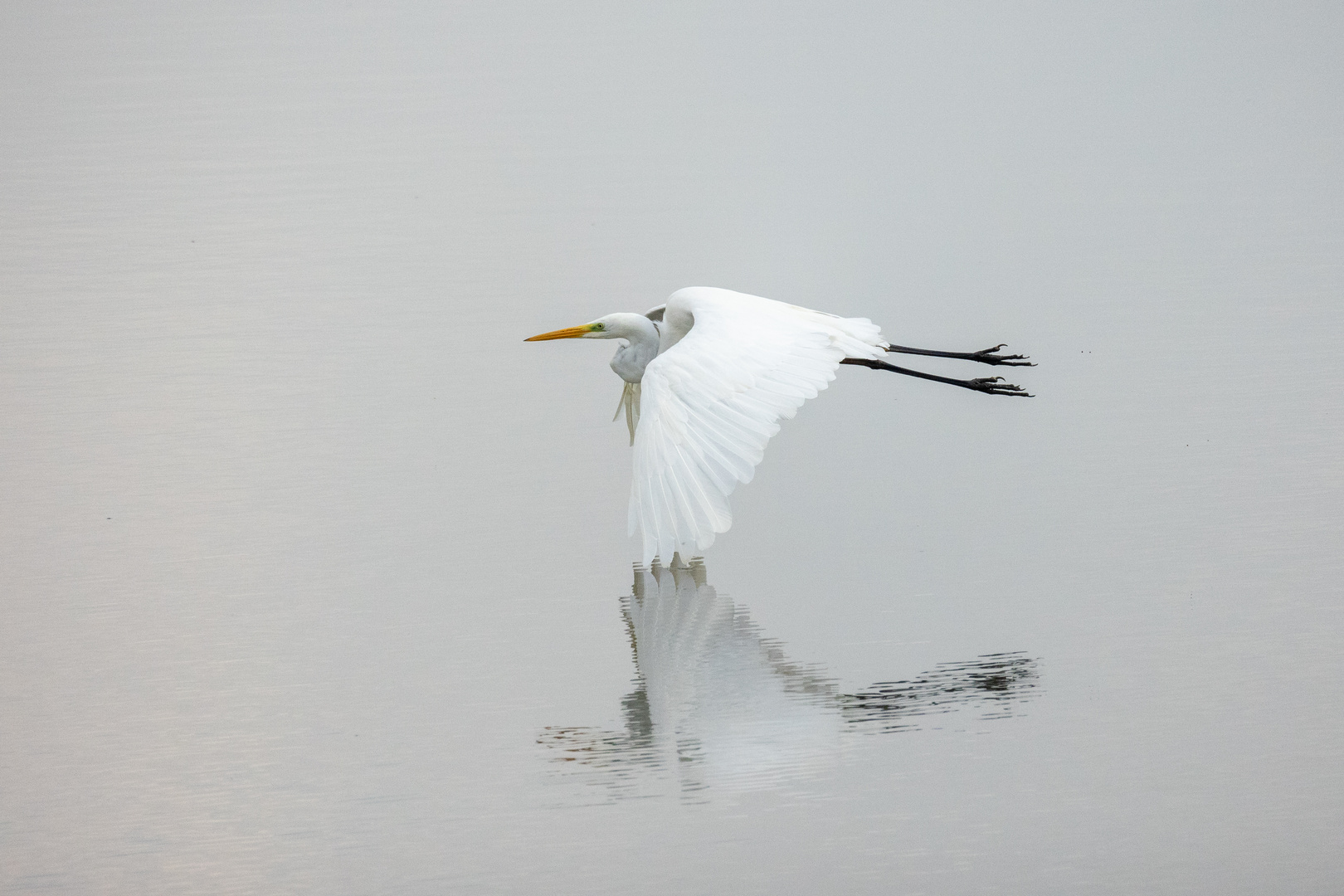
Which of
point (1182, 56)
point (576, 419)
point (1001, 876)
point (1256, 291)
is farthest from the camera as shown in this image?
point (1182, 56)

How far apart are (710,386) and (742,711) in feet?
3.18

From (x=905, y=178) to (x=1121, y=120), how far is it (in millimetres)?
1679

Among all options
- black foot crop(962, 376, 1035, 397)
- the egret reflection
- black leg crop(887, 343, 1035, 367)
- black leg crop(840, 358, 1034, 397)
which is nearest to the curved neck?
black leg crop(840, 358, 1034, 397)

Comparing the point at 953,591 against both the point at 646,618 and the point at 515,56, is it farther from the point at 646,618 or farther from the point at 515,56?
the point at 515,56

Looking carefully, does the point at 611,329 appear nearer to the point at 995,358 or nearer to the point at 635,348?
the point at 635,348

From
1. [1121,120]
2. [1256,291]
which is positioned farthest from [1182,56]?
[1256,291]

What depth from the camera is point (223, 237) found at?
24.9 feet

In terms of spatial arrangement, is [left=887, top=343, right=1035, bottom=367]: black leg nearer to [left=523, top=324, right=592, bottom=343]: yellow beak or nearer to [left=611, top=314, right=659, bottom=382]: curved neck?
[left=611, top=314, right=659, bottom=382]: curved neck

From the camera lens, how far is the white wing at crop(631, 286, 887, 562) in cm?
345

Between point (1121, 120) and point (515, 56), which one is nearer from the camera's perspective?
point (1121, 120)

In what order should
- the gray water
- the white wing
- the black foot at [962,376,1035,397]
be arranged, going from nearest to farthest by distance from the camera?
the gray water
the white wing
the black foot at [962,376,1035,397]

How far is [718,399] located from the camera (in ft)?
12.4

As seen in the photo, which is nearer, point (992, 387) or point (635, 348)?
point (635, 348)

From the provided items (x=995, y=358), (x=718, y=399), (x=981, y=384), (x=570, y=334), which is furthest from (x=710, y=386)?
(x=995, y=358)
